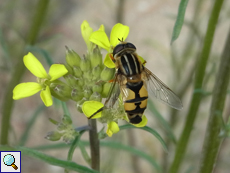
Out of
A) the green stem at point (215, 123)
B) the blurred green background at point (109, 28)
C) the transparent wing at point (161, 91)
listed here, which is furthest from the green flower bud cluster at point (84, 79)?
the blurred green background at point (109, 28)

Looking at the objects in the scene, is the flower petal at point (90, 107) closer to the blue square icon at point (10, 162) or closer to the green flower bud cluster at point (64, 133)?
the green flower bud cluster at point (64, 133)

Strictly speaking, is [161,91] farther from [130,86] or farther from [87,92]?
[87,92]

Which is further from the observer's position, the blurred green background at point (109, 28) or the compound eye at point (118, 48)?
the blurred green background at point (109, 28)

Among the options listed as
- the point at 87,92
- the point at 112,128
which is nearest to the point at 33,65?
the point at 87,92

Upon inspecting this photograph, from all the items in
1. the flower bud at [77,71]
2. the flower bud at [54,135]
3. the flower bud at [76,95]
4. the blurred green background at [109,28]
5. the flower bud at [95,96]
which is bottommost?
the flower bud at [54,135]

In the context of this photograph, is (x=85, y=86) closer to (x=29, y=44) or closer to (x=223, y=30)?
(x=29, y=44)

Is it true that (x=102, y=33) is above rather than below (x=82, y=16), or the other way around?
below

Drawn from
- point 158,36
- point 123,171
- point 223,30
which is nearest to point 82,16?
point 158,36
